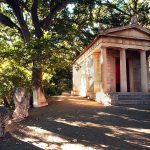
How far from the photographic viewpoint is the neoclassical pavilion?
60.7 feet

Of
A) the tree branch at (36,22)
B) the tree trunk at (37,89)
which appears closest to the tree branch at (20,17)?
the tree branch at (36,22)

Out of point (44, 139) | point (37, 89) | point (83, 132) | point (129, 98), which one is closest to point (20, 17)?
point (37, 89)

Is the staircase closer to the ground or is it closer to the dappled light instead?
the ground

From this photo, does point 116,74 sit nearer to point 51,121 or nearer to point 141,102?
point 141,102

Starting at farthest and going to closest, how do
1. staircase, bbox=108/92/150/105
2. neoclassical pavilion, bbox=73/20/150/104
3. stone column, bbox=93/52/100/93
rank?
stone column, bbox=93/52/100/93, neoclassical pavilion, bbox=73/20/150/104, staircase, bbox=108/92/150/105

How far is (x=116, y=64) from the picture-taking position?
22.5 m

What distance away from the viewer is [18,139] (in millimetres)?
8633

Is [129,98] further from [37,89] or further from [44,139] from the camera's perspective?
[44,139]

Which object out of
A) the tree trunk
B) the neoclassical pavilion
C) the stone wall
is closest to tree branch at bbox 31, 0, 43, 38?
the tree trunk

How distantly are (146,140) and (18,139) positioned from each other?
168 inches

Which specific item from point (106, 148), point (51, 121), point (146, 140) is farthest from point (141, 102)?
point (106, 148)

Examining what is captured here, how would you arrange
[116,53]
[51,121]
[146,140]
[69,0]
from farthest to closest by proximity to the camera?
[116,53] → [69,0] → [51,121] → [146,140]

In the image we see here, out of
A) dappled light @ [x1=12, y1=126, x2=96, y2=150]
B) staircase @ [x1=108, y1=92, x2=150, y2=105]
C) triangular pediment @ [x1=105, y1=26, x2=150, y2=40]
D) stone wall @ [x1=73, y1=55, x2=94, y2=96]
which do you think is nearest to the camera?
dappled light @ [x1=12, y1=126, x2=96, y2=150]

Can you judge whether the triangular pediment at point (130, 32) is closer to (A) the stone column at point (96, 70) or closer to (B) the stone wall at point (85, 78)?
(A) the stone column at point (96, 70)
